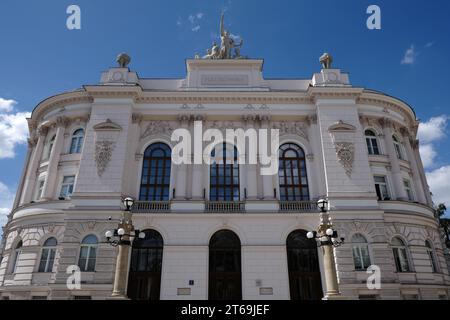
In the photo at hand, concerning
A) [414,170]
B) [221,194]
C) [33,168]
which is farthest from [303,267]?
[33,168]

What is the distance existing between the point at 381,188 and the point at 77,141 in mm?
23699

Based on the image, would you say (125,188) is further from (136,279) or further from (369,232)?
(369,232)

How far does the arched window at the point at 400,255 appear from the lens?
71.1ft

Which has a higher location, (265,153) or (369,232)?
(265,153)

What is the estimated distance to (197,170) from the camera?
23453mm

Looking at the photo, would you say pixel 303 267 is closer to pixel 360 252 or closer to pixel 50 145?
pixel 360 252

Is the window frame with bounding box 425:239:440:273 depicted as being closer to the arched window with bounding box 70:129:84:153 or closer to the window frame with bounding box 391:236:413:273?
the window frame with bounding box 391:236:413:273

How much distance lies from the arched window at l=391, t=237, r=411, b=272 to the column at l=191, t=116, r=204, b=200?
13848mm

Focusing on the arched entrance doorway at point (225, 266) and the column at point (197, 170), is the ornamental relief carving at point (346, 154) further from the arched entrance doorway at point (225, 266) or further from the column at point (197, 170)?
the column at point (197, 170)

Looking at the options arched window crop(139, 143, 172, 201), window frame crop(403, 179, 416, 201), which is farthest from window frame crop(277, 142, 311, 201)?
arched window crop(139, 143, 172, 201)
